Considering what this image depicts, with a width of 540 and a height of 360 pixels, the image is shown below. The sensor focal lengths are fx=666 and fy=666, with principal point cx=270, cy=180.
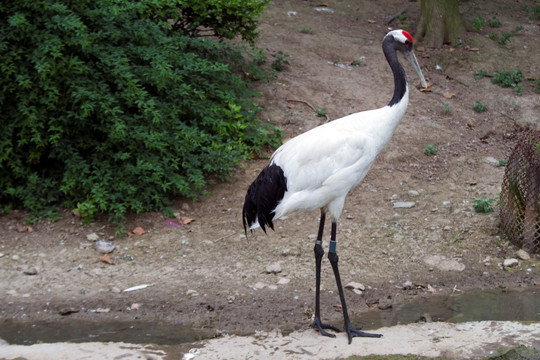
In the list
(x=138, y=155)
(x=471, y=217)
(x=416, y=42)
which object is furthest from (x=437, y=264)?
(x=416, y=42)

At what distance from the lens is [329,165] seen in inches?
190

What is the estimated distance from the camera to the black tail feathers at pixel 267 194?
4.99 m

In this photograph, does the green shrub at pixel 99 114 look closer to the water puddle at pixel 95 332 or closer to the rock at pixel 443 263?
the water puddle at pixel 95 332

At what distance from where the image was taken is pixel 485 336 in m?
4.47

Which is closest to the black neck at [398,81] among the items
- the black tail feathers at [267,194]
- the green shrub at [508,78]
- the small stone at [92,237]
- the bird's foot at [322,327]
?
the black tail feathers at [267,194]

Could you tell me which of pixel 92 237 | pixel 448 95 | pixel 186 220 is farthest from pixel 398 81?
pixel 448 95

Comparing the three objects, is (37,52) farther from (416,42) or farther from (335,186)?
(416,42)

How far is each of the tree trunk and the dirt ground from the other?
123 cm

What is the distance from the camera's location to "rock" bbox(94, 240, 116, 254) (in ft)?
19.7

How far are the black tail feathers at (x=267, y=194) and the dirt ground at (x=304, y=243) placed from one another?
0.75 meters

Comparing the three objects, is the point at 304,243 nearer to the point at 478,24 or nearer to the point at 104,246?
the point at 104,246

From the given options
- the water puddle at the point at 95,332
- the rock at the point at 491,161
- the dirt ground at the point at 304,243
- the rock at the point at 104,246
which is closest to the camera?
the water puddle at the point at 95,332

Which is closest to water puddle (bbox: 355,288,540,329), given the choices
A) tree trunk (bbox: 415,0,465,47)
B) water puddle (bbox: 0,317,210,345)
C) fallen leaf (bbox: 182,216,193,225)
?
water puddle (bbox: 0,317,210,345)

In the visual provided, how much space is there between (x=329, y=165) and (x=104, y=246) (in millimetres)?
2387
